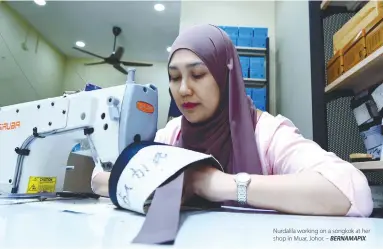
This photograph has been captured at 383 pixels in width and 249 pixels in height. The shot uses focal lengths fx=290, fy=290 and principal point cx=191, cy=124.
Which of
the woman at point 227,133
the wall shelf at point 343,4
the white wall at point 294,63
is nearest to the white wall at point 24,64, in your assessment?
the white wall at point 294,63

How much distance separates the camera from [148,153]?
0.52 metres

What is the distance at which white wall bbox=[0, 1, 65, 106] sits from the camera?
2.66 meters

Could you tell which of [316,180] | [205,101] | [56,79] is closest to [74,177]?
[205,101]

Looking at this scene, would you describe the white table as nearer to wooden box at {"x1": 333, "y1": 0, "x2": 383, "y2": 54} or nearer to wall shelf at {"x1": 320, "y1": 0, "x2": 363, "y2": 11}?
wooden box at {"x1": 333, "y1": 0, "x2": 383, "y2": 54}

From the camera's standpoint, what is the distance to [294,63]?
206cm

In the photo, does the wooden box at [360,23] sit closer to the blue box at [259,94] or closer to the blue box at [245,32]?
the blue box at [259,94]

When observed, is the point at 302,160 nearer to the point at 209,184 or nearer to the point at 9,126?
the point at 209,184

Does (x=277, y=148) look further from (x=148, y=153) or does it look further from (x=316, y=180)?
(x=148, y=153)

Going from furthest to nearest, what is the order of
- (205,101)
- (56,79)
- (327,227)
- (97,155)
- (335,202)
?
(56,79) → (205,101) → (97,155) → (335,202) → (327,227)

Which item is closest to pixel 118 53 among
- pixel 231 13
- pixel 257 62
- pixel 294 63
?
pixel 231 13

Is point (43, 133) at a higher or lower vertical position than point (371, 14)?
lower

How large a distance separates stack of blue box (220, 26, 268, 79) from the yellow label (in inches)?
70.1

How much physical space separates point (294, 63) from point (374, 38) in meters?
0.93

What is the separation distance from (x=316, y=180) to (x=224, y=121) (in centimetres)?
32
